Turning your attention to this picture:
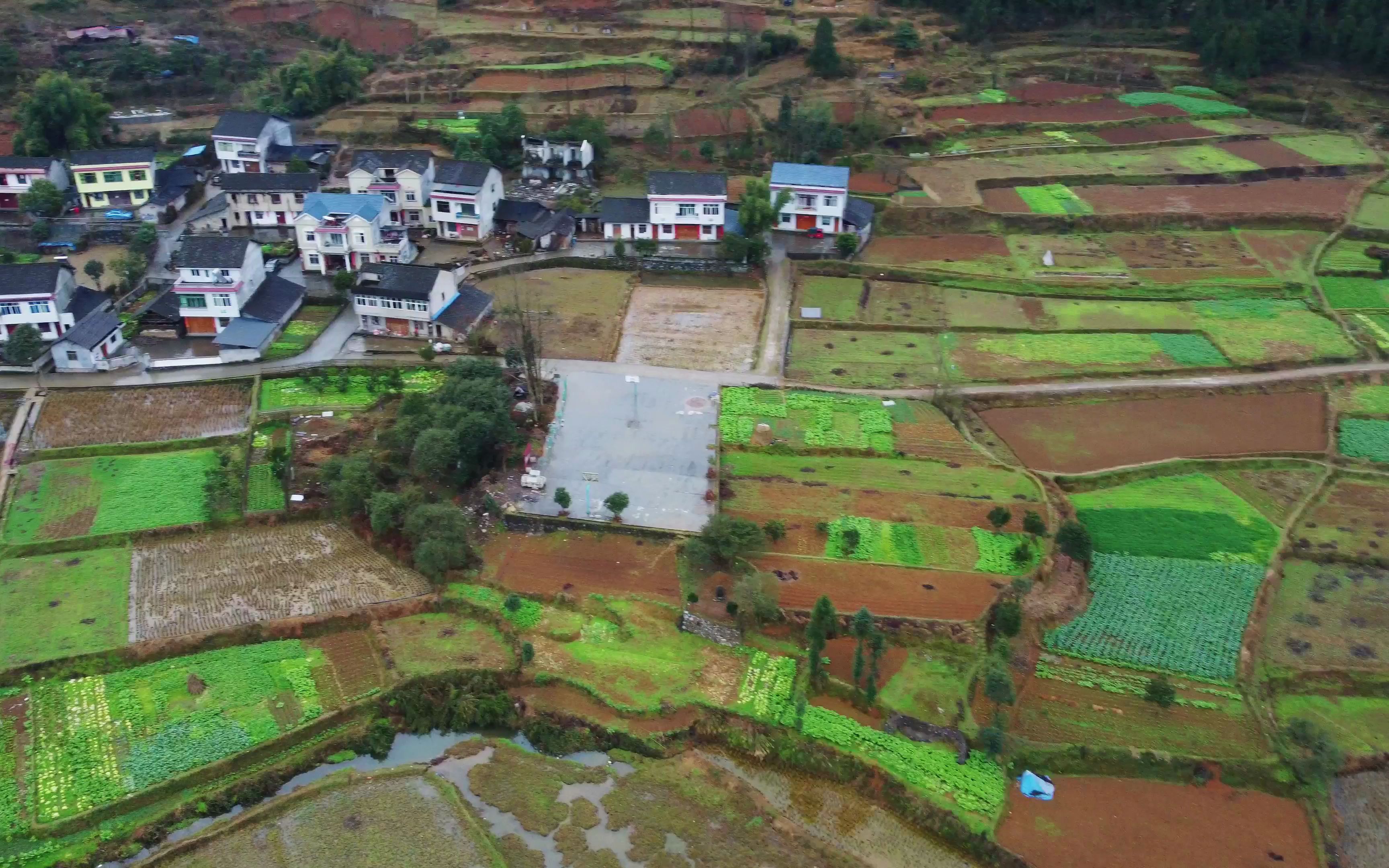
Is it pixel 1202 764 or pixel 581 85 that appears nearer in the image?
pixel 1202 764

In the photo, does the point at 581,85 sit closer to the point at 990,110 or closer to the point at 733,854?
the point at 990,110

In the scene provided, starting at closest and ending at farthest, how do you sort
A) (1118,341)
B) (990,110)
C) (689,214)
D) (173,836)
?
(173,836) → (1118,341) → (689,214) → (990,110)

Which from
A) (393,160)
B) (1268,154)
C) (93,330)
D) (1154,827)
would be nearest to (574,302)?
(393,160)

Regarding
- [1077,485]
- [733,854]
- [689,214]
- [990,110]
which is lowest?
[733,854]

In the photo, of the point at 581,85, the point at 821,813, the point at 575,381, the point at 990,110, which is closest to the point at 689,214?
the point at 575,381

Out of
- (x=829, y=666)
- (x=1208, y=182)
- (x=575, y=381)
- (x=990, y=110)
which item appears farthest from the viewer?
(x=990, y=110)

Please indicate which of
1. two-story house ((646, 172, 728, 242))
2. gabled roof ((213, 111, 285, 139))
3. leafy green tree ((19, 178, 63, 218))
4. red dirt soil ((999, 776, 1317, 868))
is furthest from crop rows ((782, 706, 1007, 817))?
gabled roof ((213, 111, 285, 139))

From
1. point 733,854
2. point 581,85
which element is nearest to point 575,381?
point 733,854

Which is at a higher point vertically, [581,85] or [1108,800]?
[581,85]
